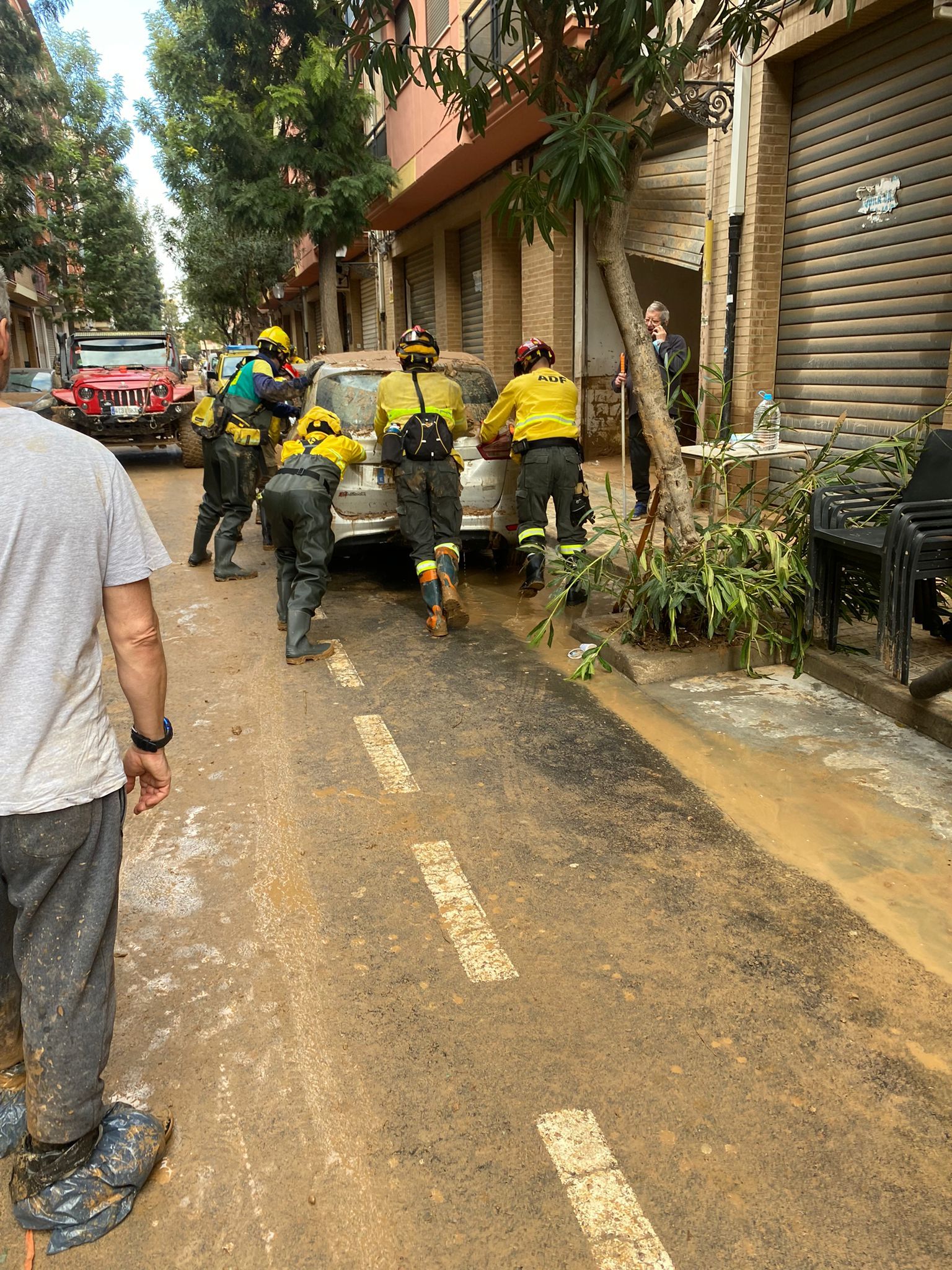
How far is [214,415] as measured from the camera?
8109mm

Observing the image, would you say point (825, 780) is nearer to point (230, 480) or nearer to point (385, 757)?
point (385, 757)

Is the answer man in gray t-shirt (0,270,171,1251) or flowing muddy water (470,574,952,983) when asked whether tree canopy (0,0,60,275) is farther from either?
man in gray t-shirt (0,270,171,1251)

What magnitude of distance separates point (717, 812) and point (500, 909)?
1.10m

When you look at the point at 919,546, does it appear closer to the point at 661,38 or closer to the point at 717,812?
the point at 717,812

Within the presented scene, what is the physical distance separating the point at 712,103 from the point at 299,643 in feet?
21.2

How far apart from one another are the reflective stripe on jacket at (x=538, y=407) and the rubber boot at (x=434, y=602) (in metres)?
1.18

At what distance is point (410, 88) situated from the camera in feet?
55.9

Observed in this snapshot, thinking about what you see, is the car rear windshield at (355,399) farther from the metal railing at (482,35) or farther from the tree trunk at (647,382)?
the metal railing at (482,35)

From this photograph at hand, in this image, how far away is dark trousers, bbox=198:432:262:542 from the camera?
26.4ft

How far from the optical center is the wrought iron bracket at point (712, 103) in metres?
8.94

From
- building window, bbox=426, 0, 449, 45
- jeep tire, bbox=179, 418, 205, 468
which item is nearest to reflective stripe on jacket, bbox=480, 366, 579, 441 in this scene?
jeep tire, bbox=179, 418, 205, 468

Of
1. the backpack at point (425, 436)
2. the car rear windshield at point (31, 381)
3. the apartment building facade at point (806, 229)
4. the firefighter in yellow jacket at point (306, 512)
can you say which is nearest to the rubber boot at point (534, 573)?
the backpack at point (425, 436)

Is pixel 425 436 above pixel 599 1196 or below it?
above

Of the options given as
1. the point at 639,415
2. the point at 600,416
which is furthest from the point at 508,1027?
the point at 600,416
